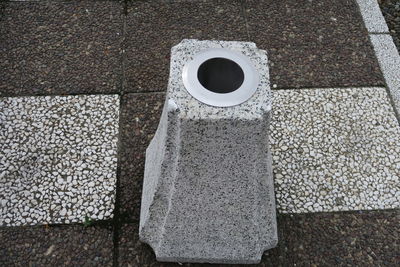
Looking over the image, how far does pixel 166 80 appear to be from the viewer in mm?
2943

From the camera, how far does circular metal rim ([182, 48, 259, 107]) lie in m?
1.63

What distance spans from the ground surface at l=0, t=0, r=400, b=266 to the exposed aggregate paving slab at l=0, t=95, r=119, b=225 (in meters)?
0.06

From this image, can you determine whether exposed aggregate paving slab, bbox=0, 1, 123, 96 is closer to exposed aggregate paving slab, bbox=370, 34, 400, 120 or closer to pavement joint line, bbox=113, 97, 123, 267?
pavement joint line, bbox=113, 97, 123, 267

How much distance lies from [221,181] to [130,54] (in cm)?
158

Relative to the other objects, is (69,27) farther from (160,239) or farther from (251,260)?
(251,260)

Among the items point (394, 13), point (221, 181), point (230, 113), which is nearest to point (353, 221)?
point (221, 181)

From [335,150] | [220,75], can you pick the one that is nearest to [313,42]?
[335,150]

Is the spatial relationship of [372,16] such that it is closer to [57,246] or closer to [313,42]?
[313,42]

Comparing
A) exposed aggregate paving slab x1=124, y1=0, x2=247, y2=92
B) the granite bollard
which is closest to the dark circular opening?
the granite bollard

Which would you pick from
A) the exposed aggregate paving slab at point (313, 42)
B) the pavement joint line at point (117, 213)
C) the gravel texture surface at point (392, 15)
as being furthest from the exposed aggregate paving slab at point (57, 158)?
the gravel texture surface at point (392, 15)

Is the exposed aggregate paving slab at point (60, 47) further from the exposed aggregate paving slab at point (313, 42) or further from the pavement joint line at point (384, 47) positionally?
the pavement joint line at point (384, 47)

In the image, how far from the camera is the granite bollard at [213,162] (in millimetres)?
1628

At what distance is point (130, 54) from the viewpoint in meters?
3.08

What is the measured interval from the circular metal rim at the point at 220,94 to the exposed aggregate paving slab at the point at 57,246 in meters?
1.04
